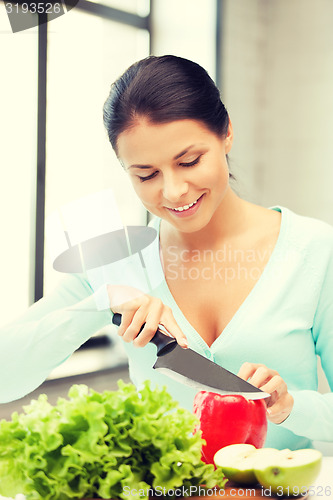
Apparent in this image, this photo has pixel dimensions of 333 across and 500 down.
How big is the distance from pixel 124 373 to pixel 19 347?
125 centimetres

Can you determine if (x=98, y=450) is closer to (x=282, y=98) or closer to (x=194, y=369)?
(x=194, y=369)

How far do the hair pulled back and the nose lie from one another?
83 mm

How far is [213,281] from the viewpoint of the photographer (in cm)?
105

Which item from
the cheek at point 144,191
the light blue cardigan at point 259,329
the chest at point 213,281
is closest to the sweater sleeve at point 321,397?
the light blue cardigan at point 259,329

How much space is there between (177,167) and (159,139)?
2.0 inches

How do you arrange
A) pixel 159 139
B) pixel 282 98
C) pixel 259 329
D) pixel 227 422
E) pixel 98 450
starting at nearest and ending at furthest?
pixel 98 450, pixel 227 422, pixel 159 139, pixel 259 329, pixel 282 98

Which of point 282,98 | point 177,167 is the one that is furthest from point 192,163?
point 282,98

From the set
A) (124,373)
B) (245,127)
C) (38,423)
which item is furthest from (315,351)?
(245,127)

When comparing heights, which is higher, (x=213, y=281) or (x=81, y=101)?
(x=81, y=101)

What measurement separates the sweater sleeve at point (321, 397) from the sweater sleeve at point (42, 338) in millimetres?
315

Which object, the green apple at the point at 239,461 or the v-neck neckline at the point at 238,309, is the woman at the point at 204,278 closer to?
the v-neck neckline at the point at 238,309

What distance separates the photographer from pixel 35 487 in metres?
0.51

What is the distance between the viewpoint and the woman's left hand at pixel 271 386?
28.2 inches

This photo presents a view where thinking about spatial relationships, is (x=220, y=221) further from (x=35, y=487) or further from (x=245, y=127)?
(x=245, y=127)
